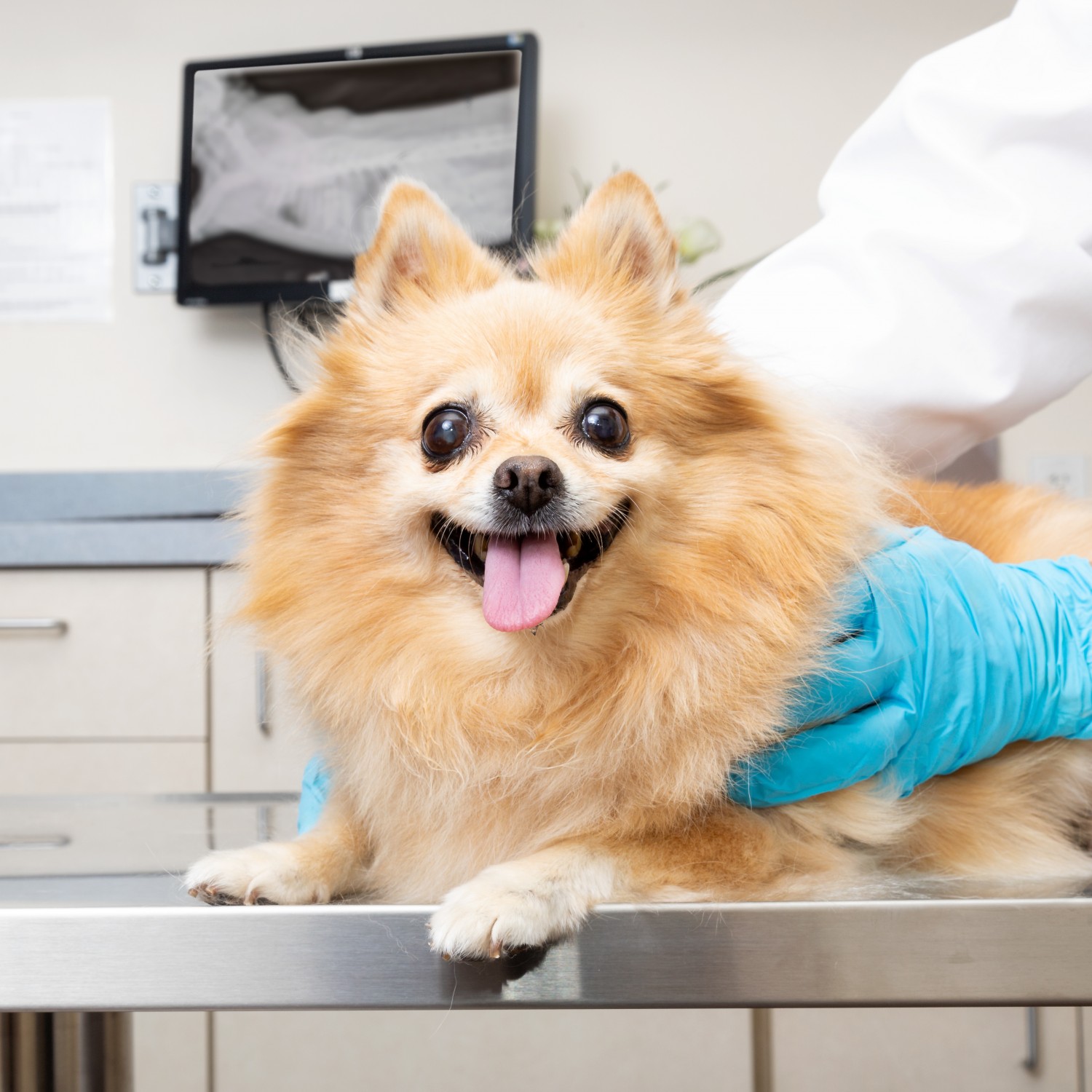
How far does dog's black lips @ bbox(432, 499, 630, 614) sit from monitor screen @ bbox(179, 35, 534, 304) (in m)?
2.29

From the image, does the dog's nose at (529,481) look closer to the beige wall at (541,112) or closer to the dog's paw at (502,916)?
the dog's paw at (502,916)

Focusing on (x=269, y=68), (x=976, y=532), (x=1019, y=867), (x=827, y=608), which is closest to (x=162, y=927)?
(x=827, y=608)

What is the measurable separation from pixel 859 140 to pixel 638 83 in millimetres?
1959

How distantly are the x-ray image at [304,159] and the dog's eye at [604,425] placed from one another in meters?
2.27

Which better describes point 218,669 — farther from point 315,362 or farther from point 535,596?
point 535,596

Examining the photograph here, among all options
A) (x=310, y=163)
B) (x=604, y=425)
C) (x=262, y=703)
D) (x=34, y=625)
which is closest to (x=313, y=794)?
(x=604, y=425)

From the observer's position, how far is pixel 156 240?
3.47 metres

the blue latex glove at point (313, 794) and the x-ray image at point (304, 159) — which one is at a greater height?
the x-ray image at point (304, 159)

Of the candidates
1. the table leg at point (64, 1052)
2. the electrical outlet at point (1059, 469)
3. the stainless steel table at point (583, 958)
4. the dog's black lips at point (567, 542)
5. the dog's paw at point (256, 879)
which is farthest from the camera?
the electrical outlet at point (1059, 469)

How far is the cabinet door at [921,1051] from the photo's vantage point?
256 centimetres

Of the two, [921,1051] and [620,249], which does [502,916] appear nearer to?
[620,249]

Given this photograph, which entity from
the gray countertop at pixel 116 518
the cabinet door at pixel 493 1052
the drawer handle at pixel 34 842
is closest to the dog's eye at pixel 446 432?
the drawer handle at pixel 34 842

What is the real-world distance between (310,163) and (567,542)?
2.65 metres

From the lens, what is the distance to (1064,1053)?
256cm
